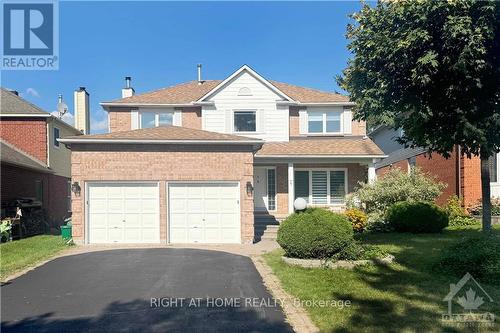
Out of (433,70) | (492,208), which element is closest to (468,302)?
(433,70)

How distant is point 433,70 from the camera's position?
9289mm

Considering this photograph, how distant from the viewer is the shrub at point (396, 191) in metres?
18.2

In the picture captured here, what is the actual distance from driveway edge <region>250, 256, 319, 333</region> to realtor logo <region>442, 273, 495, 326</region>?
2003 millimetres

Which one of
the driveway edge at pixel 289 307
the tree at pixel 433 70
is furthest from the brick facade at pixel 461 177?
the driveway edge at pixel 289 307

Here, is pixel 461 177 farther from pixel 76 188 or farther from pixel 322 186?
pixel 76 188

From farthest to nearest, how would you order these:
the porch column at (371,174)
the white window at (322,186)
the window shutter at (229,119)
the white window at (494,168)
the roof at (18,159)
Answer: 1. the window shutter at (229,119)
2. the white window at (322,186)
3. the porch column at (371,174)
4. the white window at (494,168)
5. the roof at (18,159)

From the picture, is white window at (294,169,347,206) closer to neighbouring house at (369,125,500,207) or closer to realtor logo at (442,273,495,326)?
neighbouring house at (369,125,500,207)

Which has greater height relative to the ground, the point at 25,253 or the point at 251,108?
the point at 251,108

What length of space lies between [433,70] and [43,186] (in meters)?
20.7

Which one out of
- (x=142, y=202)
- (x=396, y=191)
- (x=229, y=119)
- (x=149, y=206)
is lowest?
(x=149, y=206)

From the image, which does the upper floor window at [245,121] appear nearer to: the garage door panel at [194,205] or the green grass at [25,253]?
the garage door panel at [194,205]

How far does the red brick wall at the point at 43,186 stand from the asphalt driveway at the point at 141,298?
926cm

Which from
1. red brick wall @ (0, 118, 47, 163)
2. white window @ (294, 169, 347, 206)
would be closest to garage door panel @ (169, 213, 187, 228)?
white window @ (294, 169, 347, 206)

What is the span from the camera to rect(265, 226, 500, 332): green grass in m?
6.00
